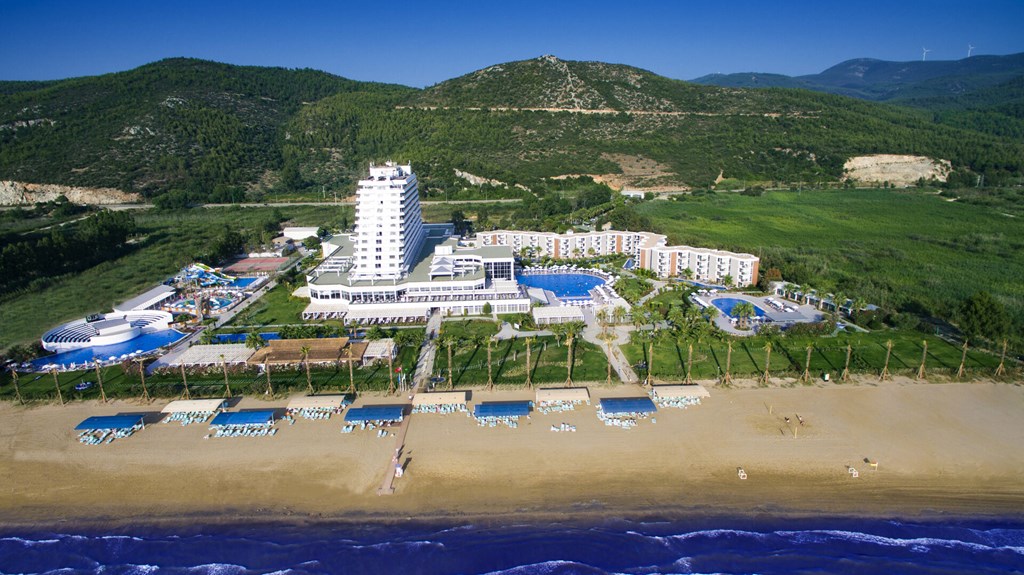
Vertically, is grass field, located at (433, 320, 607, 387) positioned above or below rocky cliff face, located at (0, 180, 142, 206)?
below

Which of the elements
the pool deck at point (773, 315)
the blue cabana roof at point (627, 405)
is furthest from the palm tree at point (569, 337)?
the pool deck at point (773, 315)

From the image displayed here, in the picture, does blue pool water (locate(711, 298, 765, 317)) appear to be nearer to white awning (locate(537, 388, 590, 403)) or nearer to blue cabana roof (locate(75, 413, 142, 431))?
white awning (locate(537, 388, 590, 403))

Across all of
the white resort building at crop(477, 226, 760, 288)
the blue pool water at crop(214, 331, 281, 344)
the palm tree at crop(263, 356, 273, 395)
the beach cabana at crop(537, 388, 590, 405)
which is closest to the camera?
the beach cabana at crop(537, 388, 590, 405)

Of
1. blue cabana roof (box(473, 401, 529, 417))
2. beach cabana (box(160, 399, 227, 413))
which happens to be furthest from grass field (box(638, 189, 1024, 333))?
beach cabana (box(160, 399, 227, 413))

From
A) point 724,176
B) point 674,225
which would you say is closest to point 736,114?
point 724,176

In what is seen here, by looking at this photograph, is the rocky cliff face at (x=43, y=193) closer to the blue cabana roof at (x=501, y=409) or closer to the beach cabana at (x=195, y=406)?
the beach cabana at (x=195, y=406)

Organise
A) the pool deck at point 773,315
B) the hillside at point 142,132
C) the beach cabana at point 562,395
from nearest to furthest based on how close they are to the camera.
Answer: the beach cabana at point 562,395, the pool deck at point 773,315, the hillside at point 142,132
